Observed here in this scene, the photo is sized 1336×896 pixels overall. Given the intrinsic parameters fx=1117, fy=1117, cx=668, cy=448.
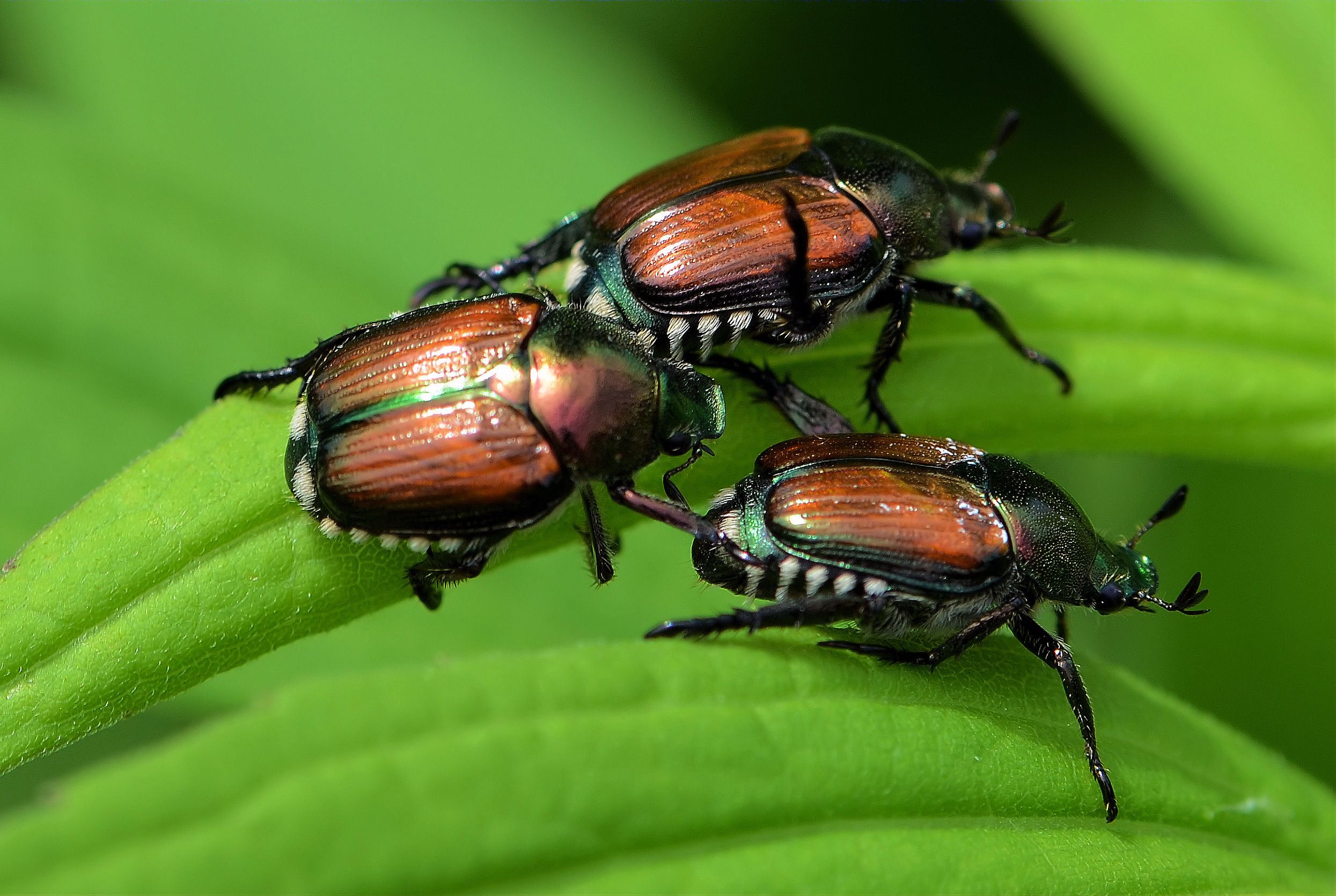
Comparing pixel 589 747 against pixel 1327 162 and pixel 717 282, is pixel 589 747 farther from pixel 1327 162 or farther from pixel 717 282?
pixel 1327 162

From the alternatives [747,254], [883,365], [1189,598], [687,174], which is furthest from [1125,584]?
[687,174]

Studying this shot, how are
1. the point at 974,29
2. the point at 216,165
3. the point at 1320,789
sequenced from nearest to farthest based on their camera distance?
the point at 1320,789, the point at 216,165, the point at 974,29

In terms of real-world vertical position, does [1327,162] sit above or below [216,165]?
above

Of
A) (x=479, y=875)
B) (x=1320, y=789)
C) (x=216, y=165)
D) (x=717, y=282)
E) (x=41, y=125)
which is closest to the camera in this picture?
(x=479, y=875)

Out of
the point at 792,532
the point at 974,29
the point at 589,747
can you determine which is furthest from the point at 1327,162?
the point at 589,747

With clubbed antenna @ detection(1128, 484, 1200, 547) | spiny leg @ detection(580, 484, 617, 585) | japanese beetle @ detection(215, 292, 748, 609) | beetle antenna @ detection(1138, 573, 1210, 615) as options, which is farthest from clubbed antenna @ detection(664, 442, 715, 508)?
clubbed antenna @ detection(1128, 484, 1200, 547)

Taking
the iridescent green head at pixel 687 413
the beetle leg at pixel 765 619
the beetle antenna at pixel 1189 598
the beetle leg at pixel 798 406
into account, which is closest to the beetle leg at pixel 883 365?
the beetle leg at pixel 798 406

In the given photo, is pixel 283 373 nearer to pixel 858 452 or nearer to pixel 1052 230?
pixel 858 452
